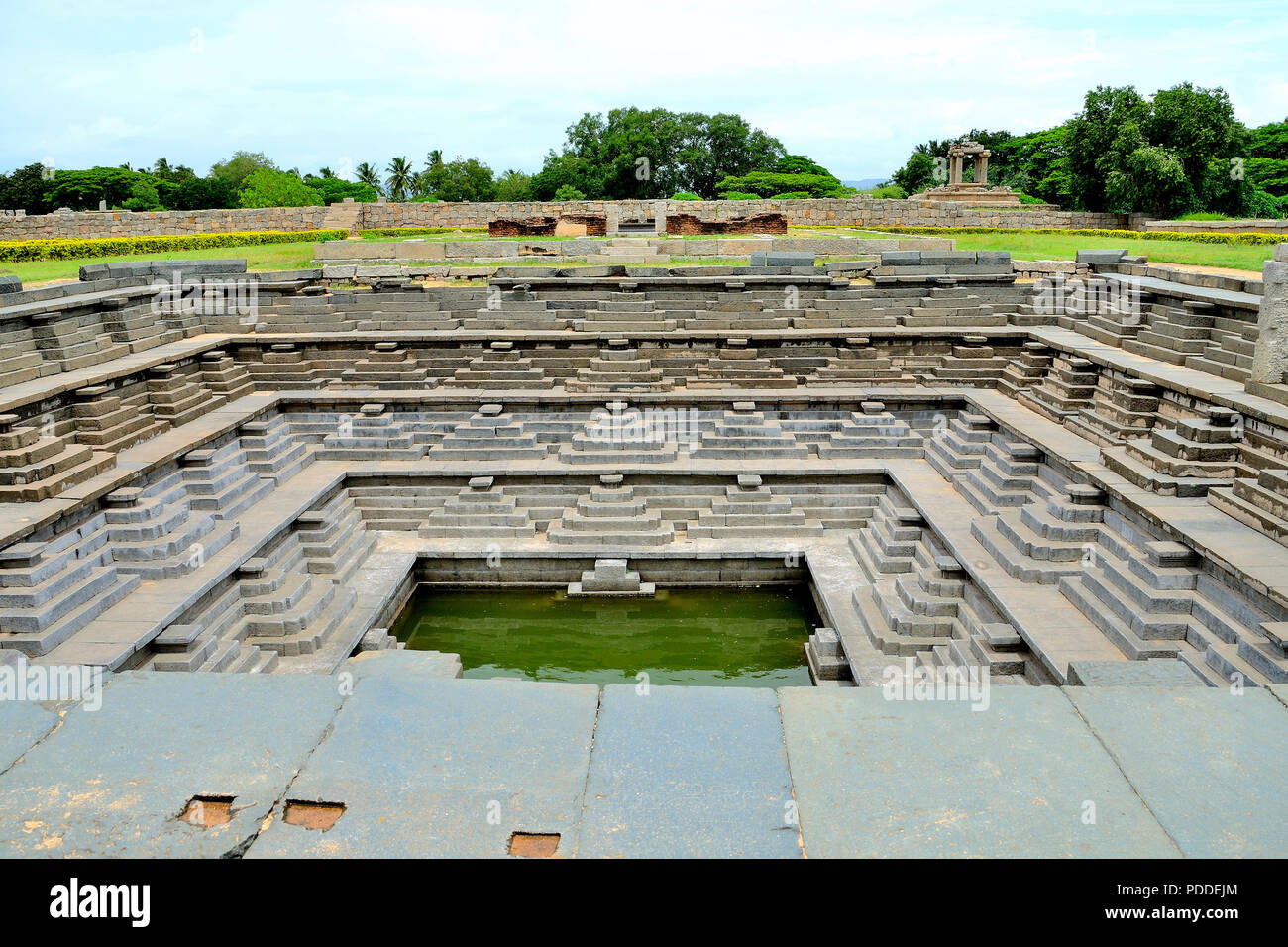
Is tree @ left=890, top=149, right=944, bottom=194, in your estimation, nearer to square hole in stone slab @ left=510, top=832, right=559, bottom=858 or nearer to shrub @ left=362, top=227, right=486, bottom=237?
shrub @ left=362, top=227, right=486, bottom=237

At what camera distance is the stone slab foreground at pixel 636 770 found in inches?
75.0

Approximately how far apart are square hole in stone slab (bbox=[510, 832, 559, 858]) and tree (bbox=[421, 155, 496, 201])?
46768 millimetres

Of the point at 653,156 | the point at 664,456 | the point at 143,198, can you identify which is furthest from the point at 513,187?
the point at 664,456

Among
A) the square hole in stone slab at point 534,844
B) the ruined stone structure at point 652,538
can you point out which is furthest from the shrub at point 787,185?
the square hole in stone slab at point 534,844

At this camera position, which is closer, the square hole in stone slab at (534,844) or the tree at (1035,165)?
the square hole in stone slab at (534,844)

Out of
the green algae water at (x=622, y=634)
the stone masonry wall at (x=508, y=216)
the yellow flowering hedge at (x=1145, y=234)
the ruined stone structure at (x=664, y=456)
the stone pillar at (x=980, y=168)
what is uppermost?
the stone pillar at (x=980, y=168)

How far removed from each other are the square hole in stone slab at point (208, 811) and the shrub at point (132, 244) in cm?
1886

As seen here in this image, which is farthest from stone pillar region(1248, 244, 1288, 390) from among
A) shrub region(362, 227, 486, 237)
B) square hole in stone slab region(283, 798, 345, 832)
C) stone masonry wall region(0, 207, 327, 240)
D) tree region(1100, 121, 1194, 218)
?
stone masonry wall region(0, 207, 327, 240)

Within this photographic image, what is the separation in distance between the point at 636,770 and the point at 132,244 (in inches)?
803

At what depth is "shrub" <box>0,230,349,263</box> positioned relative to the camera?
17.3 meters

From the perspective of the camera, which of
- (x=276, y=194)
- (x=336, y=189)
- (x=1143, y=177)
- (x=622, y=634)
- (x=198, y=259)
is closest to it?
(x=622, y=634)

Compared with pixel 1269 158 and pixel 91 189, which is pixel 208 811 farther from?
pixel 91 189

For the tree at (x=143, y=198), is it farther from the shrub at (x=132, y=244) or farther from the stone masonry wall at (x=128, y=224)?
the shrub at (x=132, y=244)

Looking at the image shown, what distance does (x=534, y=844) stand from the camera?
6.24 feet
